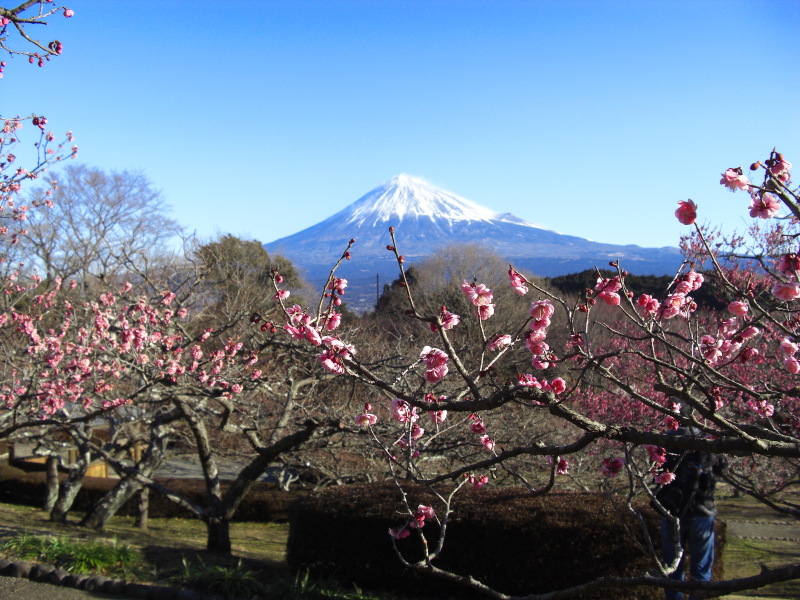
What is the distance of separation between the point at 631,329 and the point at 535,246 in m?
59.2

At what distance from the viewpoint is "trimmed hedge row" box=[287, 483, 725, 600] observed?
5266mm

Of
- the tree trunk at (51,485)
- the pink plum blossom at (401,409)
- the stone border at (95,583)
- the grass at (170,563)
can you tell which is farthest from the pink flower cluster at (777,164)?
the tree trunk at (51,485)

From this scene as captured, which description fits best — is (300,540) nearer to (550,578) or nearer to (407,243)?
(550,578)

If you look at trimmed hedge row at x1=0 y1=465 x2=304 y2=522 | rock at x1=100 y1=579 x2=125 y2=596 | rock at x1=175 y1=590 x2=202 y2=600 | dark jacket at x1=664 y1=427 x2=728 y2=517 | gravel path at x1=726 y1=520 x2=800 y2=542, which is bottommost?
trimmed hedge row at x1=0 y1=465 x2=304 y2=522

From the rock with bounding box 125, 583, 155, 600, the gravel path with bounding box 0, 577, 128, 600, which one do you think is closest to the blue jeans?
the rock with bounding box 125, 583, 155, 600

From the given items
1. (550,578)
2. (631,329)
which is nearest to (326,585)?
(550,578)

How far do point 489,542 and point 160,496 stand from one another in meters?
8.95

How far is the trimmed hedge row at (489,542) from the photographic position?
5266 millimetres

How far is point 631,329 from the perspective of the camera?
17109 mm

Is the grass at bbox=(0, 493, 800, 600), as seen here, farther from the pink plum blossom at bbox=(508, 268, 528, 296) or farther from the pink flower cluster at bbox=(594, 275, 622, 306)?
the pink flower cluster at bbox=(594, 275, 622, 306)

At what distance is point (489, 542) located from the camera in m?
5.47

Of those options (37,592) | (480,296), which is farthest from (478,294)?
(37,592)

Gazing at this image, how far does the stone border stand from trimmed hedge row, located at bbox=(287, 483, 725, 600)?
1.05 metres

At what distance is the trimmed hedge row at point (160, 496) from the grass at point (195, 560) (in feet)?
8.94
